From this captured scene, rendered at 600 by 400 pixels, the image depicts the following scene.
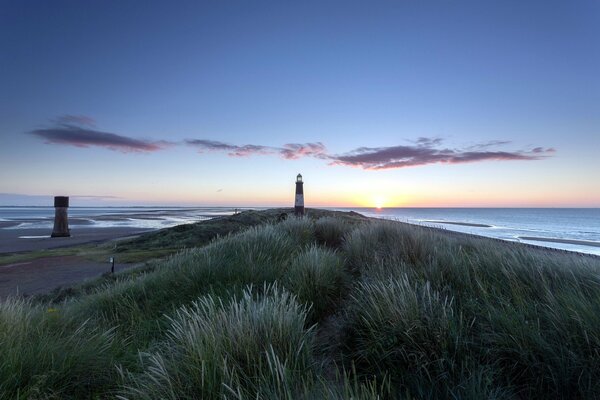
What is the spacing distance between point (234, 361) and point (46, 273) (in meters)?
12.9

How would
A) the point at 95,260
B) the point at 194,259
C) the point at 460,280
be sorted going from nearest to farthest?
the point at 460,280
the point at 194,259
the point at 95,260

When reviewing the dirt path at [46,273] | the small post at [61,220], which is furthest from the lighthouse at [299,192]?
the small post at [61,220]

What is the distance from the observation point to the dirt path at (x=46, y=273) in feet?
32.9

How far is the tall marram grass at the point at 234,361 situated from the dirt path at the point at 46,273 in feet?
30.1

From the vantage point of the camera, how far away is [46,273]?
12.1 m

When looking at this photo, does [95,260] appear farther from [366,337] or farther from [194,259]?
[366,337]

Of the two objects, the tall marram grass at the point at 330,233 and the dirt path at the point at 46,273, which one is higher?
the tall marram grass at the point at 330,233

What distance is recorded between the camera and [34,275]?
38.3 ft

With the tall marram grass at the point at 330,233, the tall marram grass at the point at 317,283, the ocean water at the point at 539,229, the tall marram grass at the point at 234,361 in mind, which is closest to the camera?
the tall marram grass at the point at 234,361

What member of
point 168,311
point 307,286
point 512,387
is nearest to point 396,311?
point 512,387

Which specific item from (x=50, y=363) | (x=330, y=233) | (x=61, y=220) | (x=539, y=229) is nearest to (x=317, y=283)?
(x=50, y=363)

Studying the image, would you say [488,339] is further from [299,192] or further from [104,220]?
[104,220]

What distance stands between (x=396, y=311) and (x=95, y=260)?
1510cm

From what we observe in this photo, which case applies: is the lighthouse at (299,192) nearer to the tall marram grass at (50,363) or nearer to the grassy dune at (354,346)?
the grassy dune at (354,346)
